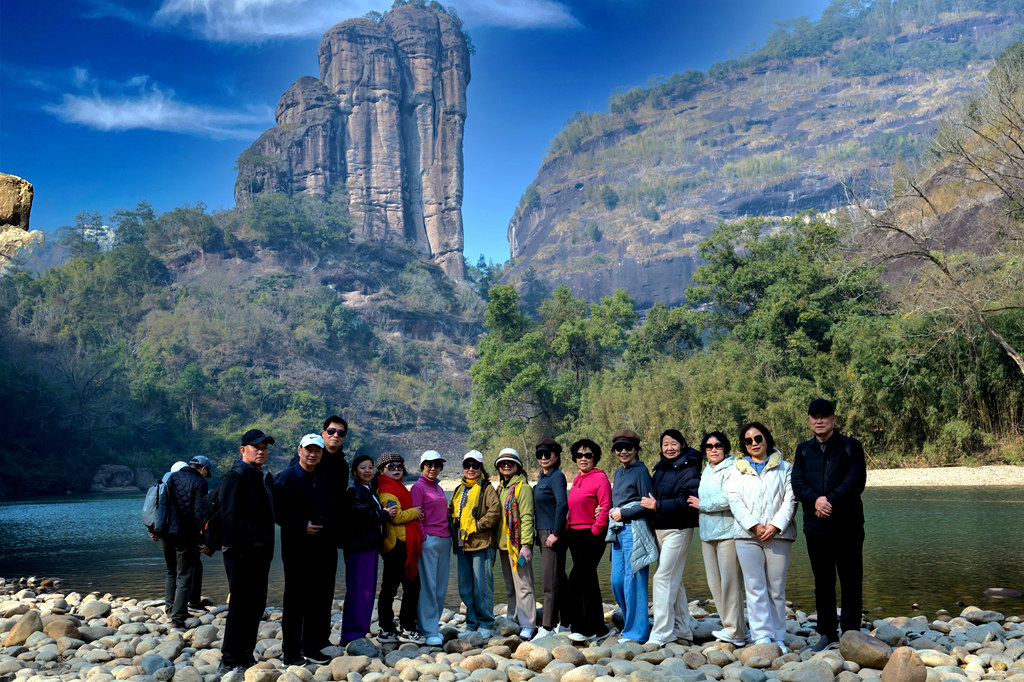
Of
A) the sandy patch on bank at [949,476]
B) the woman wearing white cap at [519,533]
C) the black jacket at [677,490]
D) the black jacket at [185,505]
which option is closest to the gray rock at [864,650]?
the black jacket at [677,490]

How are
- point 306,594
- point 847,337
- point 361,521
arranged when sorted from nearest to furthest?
point 306,594, point 361,521, point 847,337

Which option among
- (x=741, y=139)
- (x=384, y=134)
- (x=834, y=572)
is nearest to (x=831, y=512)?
(x=834, y=572)

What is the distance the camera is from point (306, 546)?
17.0 ft

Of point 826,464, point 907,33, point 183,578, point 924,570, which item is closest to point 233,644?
point 183,578

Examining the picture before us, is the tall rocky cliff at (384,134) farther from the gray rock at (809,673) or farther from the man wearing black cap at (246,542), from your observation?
the gray rock at (809,673)

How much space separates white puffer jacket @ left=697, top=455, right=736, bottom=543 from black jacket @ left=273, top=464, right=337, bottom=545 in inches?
97.0

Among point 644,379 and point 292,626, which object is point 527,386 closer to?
point 644,379

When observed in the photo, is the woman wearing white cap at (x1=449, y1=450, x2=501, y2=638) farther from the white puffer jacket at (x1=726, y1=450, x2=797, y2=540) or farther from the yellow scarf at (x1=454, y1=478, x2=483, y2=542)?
the white puffer jacket at (x1=726, y1=450, x2=797, y2=540)

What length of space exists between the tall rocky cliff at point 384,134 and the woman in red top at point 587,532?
8414cm

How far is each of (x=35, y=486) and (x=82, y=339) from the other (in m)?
16.6

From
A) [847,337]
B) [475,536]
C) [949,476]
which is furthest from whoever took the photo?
[847,337]

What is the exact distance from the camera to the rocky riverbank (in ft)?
14.7

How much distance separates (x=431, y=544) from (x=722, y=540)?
6.90 feet

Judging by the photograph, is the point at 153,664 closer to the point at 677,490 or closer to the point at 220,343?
the point at 677,490
